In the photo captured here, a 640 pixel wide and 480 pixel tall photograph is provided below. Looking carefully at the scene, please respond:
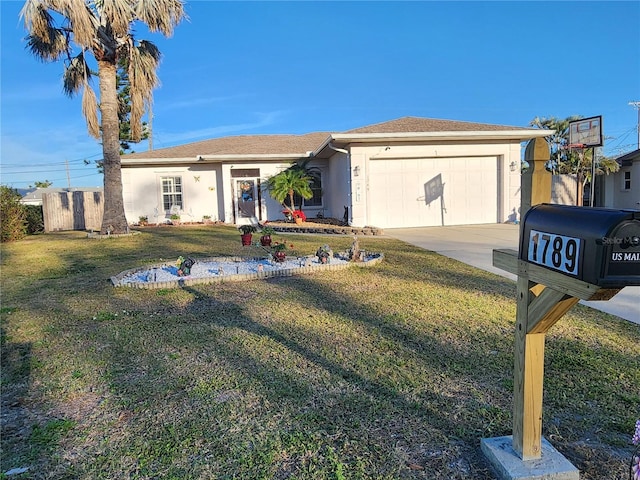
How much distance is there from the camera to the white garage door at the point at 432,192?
13.9m

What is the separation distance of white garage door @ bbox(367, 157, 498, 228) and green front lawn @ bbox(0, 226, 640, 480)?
8.66 metres

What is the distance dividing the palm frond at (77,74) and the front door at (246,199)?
20.1 ft

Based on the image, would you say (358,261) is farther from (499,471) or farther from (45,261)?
(45,261)

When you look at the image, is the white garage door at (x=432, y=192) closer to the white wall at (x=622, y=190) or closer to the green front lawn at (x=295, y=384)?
the green front lawn at (x=295, y=384)

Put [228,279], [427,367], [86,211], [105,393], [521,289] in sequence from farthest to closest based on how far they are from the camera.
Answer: [86,211] → [228,279] → [427,367] → [105,393] → [521,289]

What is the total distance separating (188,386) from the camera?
9.73 ft

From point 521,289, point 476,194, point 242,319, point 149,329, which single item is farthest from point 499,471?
point 476,194

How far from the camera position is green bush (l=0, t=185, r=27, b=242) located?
1241cm

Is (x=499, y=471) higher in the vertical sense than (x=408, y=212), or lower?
lower

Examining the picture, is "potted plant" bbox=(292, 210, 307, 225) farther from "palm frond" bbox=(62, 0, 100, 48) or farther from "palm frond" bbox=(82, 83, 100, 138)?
"palm frond" bbox=(62, 0, 100, 48)

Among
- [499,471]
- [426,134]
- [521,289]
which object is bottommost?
[499,471]

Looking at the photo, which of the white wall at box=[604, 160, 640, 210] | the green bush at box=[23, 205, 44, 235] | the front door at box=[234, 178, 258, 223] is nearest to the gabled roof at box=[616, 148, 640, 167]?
the white wall at box=[604, 160, 640, 210]

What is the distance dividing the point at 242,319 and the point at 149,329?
3.00ft

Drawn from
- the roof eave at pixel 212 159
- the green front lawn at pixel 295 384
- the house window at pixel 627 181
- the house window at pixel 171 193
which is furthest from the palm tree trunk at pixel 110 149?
the house window at pixel 627 181
